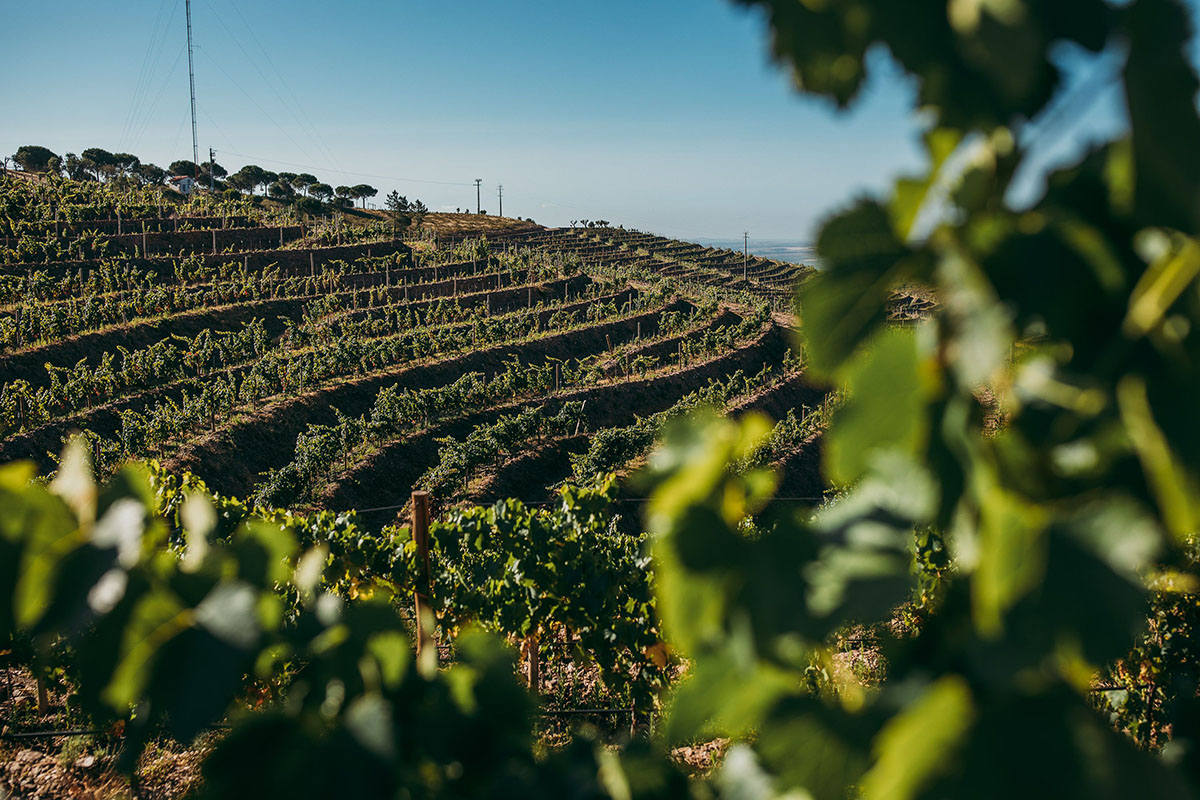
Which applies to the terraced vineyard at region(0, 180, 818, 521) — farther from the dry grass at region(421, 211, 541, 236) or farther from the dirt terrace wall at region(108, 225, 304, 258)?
the dry grass at region(421, 211, 541, 236)

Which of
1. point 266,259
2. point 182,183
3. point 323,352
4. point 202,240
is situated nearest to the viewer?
point 323,352

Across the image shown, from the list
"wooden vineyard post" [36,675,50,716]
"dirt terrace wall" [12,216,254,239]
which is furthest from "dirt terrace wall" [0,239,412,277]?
Result: "wooden vineyard post" [36,675,50,716]

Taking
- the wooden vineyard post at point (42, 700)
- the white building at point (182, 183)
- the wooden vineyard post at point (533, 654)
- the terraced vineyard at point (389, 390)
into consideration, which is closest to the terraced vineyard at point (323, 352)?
the terraced vineyard at point (389, 390)

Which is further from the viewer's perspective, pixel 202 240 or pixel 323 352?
pixel 202 240

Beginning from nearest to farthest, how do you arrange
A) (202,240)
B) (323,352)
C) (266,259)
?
(323,352) < (266,259) < (202,240)

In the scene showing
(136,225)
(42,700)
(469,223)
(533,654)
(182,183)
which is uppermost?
(182,183)

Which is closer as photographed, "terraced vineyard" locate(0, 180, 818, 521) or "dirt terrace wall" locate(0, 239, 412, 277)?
"terraced vineyard" locate(0, 180, 818, 521)

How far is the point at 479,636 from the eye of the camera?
793mm

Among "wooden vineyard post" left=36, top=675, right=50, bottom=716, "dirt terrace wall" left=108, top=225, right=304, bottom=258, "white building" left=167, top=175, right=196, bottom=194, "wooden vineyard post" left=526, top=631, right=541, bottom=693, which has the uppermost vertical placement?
"white building" left=167, top=175, right=196, bottom=194

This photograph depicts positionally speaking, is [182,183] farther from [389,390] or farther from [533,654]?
[533,654]

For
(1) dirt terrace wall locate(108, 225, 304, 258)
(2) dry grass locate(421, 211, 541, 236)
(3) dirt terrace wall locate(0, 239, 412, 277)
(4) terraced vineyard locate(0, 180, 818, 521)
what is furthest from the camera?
(2) dry grass locate(421, 211, 541, 236)

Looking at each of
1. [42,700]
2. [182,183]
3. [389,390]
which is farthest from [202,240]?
[182,183]

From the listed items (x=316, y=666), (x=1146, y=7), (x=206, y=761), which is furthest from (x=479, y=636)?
(x=1146, y=7)

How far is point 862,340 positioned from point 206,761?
0.61 m
